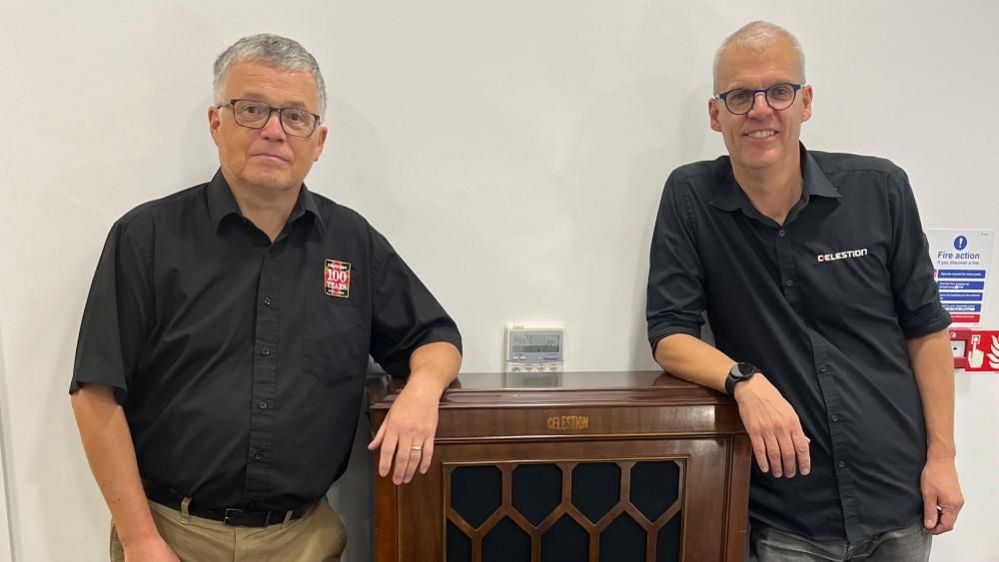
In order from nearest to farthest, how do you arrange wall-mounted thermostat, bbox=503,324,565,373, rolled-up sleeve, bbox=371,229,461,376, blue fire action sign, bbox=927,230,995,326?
rolled-up sleeve, bbox=371,229,461,376, wall-mounted thermostat, bbox=503,324,565,373, blue fire action sign, bbox=927,230,995,326

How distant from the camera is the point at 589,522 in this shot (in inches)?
50.7

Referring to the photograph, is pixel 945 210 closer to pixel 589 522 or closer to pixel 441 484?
pixel 589 522

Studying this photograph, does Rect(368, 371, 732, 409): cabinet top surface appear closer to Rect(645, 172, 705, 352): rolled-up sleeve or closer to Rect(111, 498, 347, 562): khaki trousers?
Rect(645, 172, 705, 352): rolled-up sleeve

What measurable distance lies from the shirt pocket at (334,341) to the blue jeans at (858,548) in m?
0.90

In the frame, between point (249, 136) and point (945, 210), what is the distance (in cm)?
154

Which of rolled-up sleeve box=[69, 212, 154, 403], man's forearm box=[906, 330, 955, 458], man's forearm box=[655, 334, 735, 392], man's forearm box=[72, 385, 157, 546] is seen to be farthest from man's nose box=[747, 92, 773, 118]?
man's forearm box=[72, 385, 157, 546]

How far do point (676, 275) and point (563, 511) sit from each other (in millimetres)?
515

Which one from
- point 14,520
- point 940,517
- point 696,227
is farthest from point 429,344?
point 940,517

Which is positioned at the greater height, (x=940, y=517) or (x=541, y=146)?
(x=541, y=146)

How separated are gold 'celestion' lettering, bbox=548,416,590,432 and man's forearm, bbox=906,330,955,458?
725mm

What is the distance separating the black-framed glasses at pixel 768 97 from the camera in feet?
4.27

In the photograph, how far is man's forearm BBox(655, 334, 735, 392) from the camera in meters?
1.32

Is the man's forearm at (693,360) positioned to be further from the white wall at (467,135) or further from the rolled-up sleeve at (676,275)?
the white wall at (467,135)

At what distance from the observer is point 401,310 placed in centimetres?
138
